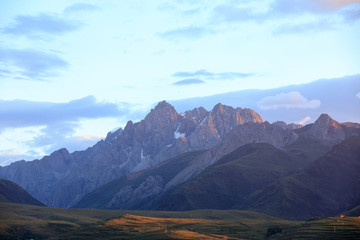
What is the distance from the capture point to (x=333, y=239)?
19950 centimetres

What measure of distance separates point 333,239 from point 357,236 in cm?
937

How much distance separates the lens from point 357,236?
199m
